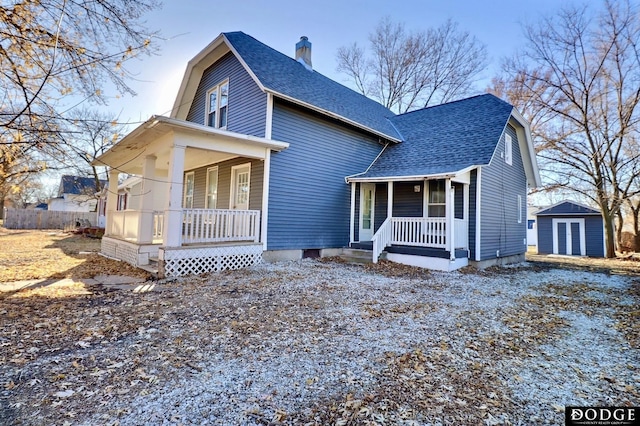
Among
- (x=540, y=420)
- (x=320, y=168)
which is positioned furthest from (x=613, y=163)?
(x=540, y=420)

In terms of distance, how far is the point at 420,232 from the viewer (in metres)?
9.60

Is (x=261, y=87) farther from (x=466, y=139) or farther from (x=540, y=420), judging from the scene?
(x=540, y=420)

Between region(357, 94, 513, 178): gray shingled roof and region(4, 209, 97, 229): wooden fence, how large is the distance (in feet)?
76.5

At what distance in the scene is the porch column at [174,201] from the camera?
674 cm

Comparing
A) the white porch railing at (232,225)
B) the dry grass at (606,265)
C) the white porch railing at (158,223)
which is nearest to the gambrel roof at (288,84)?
the white porch railing at (232,225)

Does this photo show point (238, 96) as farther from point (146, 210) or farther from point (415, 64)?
point (415, 64)

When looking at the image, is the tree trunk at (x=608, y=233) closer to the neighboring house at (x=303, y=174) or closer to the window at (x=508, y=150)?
the neighboring house at (x=303, y=174)

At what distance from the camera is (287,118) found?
31.0 feet

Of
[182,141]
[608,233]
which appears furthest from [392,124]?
[608,233]

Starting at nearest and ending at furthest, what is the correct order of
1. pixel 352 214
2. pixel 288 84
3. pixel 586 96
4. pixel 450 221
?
pixel 450 221, pixel 288 84, pixel 352 214, pixel 586 96

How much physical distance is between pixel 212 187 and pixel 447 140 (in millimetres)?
8593

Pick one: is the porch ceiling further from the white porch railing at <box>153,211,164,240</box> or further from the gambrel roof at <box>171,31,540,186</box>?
the gambrel roof at <box>171,31,540,186</box>

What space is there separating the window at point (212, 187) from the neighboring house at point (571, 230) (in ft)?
65.2

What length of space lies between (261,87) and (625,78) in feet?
57.7
